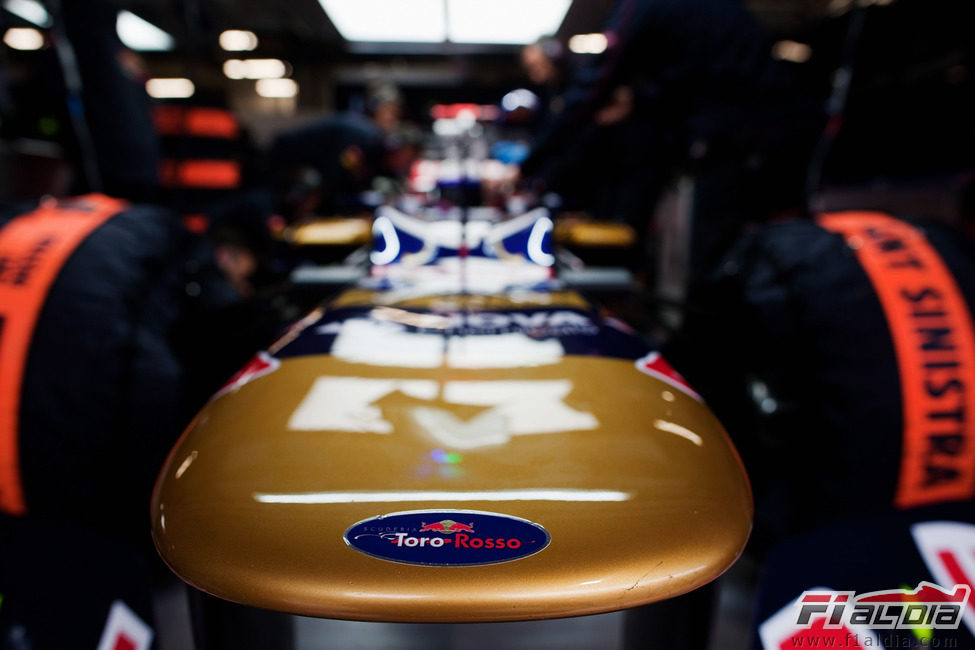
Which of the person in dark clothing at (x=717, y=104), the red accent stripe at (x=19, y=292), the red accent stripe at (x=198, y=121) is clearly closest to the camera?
the red accent stripe at (x=19, y=292)

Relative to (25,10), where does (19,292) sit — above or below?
below

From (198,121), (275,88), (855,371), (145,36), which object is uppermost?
(145,36)

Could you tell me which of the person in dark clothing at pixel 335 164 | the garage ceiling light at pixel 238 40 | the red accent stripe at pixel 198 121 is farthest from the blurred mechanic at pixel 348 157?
the garage ceiling light at pixel 238 40

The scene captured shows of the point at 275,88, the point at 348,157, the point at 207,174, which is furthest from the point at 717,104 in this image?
the point at 275,88

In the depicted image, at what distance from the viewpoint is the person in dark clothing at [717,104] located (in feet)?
7.83

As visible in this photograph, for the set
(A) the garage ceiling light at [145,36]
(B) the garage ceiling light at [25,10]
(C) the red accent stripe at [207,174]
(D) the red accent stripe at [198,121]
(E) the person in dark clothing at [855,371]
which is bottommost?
(E) the person in dark clothing at [855,371]

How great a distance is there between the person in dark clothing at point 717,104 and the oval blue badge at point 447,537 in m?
2.06

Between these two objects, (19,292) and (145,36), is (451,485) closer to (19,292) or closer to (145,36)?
(19,292)

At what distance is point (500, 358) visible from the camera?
1.09 m

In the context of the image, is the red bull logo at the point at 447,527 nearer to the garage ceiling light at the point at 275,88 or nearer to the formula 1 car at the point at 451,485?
the formula 1 car at the point at 451,485

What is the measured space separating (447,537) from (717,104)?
2336mm

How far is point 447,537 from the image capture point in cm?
71

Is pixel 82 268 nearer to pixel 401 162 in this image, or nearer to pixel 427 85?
pixel 401 162

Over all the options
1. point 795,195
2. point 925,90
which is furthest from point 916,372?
point 925,90
